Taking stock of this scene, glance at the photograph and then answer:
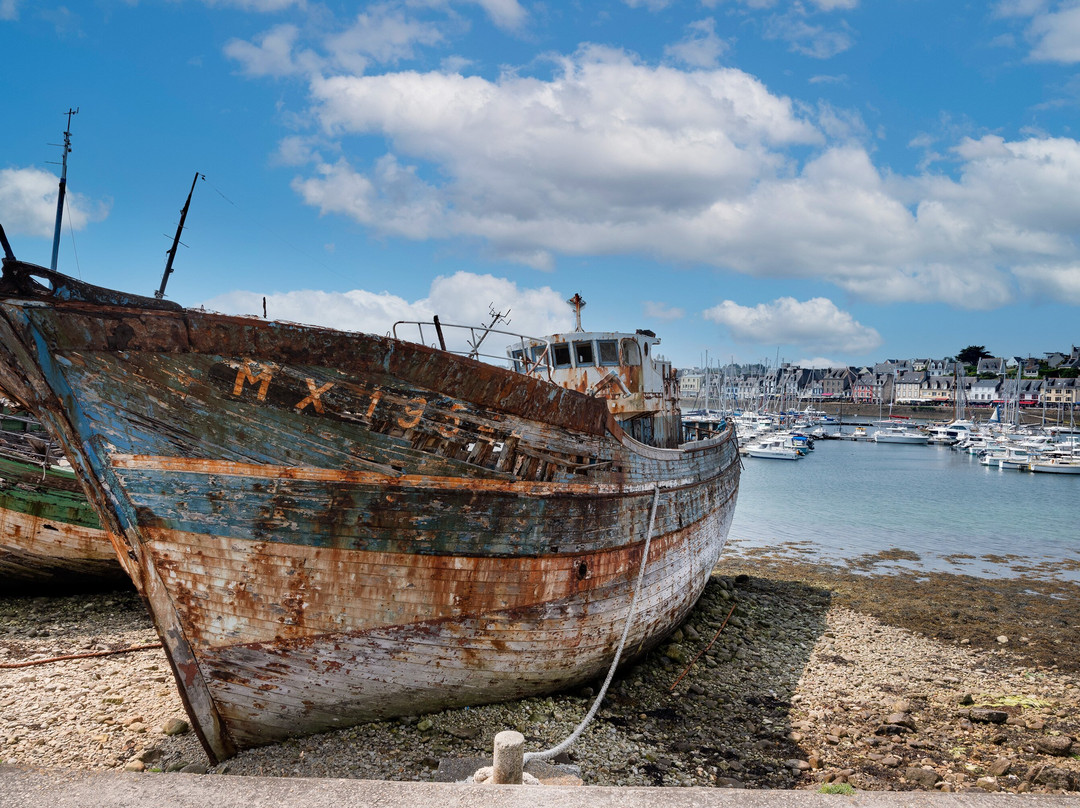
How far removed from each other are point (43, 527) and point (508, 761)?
11.2 m

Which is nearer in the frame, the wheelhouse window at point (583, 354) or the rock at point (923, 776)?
the rock at point (923, 776)

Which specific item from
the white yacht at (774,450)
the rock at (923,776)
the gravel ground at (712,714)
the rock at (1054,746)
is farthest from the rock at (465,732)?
the white yacht at (774,450)

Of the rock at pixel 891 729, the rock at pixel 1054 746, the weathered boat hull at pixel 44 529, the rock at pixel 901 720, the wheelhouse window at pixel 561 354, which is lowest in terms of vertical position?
the rock at pixel 891 729

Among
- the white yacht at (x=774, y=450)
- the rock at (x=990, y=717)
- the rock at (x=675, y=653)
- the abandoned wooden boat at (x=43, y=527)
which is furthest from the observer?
the white yacht at (x=774, y=450)

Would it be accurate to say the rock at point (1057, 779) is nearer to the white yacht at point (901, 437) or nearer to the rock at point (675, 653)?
the rock at point (675, 653)

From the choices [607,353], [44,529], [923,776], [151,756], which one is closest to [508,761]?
[151,756]

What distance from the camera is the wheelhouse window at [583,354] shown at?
1076 centimetres

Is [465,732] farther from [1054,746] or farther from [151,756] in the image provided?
[1054,746]

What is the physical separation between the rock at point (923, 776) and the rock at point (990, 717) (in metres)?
2.02

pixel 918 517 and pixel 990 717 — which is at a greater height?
pixel 990 717

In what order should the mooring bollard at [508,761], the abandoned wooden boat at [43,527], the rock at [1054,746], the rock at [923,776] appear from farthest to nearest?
the abandoned wooden boat at [43,527] < the rock at [1054,746] < the rock at [923,776] < the mooring bollard at [508,761]

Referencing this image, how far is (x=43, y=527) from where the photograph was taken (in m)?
11.2

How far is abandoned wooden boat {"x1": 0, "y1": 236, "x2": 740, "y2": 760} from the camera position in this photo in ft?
17.8

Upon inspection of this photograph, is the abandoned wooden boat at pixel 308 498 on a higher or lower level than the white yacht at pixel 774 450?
higher
